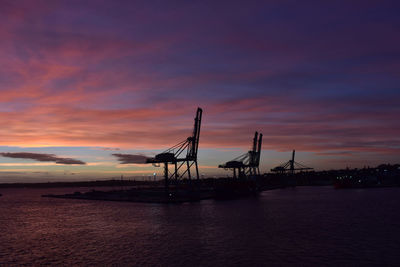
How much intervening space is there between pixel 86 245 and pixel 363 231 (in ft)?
111

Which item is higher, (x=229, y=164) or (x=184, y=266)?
(x=229, y=164)

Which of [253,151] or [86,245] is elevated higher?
[253,151]

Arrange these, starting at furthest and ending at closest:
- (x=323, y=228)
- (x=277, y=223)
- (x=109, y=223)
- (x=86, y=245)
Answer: (x=109, y=223) → (x=277, y=223) → (x=323, y=228) → (x=86, y=245)

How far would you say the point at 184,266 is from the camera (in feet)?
97.9

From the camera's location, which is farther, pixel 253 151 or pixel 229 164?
pixel 253 151

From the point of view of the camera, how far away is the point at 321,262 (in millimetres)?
30266

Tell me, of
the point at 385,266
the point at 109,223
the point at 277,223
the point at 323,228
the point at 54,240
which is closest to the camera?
the point at 385,266

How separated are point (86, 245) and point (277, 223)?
28.5 m

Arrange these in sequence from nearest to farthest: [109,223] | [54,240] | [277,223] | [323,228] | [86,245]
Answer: [86,245] < [54,240] < [323,228] < [277,223] < [109,223]

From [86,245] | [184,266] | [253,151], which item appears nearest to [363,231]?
[184,266]

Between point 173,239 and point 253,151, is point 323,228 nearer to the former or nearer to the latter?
point 173,239

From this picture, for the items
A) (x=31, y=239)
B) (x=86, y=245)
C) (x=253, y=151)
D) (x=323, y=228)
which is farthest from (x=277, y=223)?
(x=253, y=151)

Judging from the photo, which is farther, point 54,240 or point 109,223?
point 109,223

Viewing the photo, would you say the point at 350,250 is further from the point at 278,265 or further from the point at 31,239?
the point at 31,239
